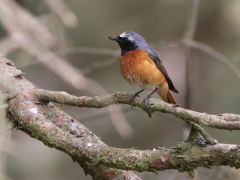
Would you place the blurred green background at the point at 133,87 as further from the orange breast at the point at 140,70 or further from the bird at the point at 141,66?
the orange breast at the point at 140,70

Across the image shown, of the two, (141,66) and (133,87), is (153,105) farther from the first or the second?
(133,87)

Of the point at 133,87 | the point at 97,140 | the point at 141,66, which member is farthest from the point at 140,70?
the point at 133,87

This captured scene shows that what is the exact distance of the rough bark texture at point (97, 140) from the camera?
2352 mm

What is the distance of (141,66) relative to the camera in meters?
4.12

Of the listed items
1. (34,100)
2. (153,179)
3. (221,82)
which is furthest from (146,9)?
(34,100)

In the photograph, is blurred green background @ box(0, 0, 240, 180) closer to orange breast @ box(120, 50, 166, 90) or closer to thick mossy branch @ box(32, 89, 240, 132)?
orange breast @ box(120, 50, 166, 90)

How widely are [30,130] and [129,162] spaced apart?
0.64m

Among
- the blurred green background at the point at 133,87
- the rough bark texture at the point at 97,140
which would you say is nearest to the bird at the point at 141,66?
the rough bark texture at the point at 97,140

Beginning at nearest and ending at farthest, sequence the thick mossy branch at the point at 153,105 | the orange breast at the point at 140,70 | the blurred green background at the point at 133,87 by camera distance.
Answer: the thick mossy branch at the point at 153,105, the orange breast at the point at 140,70, the blurred green background at the point at 133,87

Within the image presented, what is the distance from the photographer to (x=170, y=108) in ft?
8.17

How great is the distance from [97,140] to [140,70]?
4.92 feet

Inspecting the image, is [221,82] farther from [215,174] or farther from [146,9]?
[215,174]

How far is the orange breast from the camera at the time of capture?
411 centimetres

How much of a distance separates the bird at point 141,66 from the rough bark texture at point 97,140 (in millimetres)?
1282
